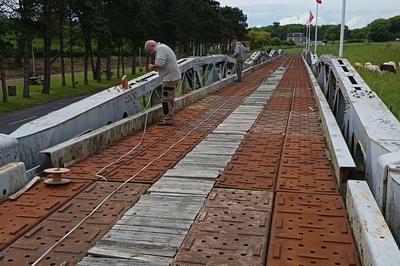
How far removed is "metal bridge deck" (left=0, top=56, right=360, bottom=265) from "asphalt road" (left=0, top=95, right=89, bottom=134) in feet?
44.7

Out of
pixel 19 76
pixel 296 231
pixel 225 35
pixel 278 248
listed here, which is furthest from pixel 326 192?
pixel 225 35

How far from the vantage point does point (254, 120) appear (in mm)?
10289

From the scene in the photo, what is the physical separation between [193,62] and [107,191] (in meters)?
10.4

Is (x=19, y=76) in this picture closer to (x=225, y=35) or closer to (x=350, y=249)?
(x=225, y=35)

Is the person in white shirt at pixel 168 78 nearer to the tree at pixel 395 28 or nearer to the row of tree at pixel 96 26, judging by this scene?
the row of tree at pixel 96 26

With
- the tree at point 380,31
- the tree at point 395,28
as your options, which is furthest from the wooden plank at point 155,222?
the tree at point 395,28

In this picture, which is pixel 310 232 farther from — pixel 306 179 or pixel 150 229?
pixel 306 179

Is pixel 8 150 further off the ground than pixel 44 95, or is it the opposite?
pixel 8 150

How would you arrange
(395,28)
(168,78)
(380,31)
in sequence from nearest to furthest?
(168,78) → (380,31) → (395,28)

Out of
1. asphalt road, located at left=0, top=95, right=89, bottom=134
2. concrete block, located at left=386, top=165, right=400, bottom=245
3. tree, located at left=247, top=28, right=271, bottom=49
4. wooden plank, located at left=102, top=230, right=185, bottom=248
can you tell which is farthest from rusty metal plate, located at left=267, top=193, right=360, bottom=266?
tree, located at left=247, top=28, right=271, bottom=49

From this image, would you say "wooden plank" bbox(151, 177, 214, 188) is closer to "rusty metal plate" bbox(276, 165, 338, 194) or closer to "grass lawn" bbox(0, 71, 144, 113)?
"rusty metal plate" bbox(276, 165, 338, 194)

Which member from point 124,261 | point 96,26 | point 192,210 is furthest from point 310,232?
point 96,26

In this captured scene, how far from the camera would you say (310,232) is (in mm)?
4230

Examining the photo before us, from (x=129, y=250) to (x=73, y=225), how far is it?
0.78 m
